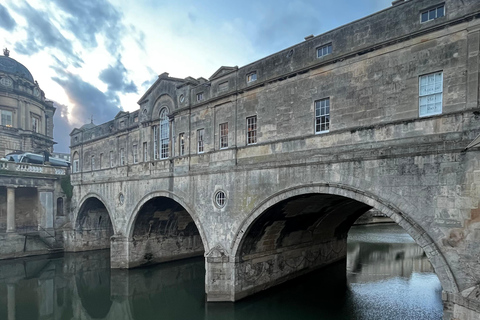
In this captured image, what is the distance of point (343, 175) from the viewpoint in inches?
400

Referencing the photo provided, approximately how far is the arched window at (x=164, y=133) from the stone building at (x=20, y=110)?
23.9m

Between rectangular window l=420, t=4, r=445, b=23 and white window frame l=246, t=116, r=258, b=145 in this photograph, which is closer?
rectangular window l=420, t=4, r=445, b=23

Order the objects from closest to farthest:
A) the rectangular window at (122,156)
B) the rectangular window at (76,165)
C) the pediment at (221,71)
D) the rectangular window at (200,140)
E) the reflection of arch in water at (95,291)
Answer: the pediment at (221,71), the reflection of arch in water at (95,291), the rectangular window at (200,140), the rectangular window at (122,156), the rectangular window at (76,165)

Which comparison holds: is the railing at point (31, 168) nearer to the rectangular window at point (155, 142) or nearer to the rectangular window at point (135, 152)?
the rectangular window at point (135, 152)

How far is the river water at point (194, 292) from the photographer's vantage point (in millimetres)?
13312

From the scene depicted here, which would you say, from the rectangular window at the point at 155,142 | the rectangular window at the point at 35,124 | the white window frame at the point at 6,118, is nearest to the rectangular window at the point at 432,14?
the rectangular window at the point at 155,142

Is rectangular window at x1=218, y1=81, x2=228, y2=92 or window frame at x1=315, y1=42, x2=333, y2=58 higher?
window frame at x1=315, y1=42, x2=333, y2=58

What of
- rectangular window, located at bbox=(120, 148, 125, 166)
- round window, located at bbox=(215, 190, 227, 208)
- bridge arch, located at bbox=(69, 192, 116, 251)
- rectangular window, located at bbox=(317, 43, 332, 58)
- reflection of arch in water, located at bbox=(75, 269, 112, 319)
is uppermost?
rectangular window, located at bbox=(317, 43, 332, 58)

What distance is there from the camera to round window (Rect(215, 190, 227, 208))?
13771 mm

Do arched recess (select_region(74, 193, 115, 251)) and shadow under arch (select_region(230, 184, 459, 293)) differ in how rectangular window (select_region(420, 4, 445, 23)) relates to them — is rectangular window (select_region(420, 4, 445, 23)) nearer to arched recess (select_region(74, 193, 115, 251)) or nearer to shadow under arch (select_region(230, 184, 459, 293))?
shadow under arch (select_region(230, 184, 459, 293))

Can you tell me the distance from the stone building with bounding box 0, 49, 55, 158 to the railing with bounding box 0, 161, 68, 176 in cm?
942

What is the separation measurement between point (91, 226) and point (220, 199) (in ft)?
58.5

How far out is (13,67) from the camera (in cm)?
3419

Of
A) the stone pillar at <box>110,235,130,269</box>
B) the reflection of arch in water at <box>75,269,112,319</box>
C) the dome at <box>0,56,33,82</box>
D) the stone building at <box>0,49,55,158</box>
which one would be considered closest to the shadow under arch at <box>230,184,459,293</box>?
the reflection of arch in water at <box>75,269,112,319</box>
